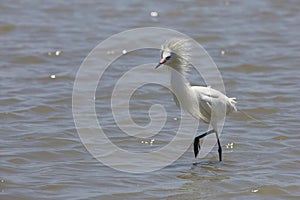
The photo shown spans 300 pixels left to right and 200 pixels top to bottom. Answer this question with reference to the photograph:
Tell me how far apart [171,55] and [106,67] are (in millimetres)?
3927

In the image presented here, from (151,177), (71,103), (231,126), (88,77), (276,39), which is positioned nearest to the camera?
(151,177)

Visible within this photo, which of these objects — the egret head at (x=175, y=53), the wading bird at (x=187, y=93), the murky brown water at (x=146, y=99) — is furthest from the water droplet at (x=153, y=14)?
the egret head at (x=175, y=53)

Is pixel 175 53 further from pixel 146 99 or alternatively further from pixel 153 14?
pixel 153 14

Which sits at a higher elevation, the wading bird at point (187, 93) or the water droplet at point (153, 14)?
the water droplet at point (153, 14)

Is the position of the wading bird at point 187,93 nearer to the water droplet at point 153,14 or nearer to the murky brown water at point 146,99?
the murky brown water at point 146,99

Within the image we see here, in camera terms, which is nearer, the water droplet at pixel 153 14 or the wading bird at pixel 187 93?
the wading bird at pixel 187 93

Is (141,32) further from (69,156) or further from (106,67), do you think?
(69,156)

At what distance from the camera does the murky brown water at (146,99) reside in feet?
25.7

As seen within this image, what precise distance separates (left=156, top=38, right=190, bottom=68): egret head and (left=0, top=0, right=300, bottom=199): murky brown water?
1.10 m

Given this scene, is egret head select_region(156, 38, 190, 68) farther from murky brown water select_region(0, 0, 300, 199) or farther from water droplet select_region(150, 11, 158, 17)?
water droplet select_region(150, 11, 158, 17)

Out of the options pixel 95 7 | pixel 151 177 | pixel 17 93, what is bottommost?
pixel 151 177

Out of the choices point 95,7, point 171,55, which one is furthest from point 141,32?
point 171,55

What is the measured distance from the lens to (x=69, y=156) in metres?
8.62

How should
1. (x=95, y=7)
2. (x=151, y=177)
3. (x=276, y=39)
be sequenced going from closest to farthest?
(x=151, y=177) < (x=276, y=39) < (x=95, y=7)
